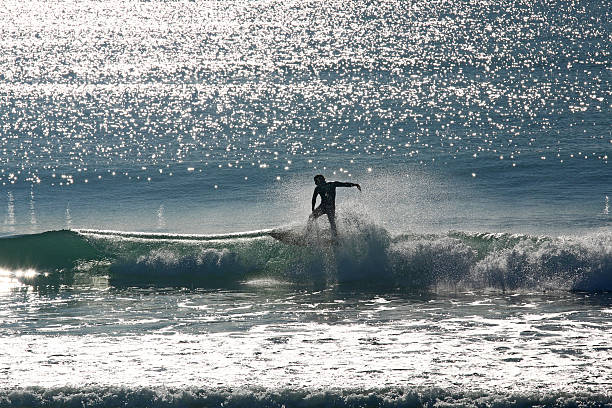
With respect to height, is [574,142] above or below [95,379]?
above

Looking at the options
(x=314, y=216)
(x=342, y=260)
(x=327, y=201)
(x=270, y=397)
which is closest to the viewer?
(x=270, y=397)

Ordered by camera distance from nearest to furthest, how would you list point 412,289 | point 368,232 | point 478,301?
point 478,301, point 412,289, point 368,232

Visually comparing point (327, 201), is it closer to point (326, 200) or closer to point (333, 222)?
point (326, 200)

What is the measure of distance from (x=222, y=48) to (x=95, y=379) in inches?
3551

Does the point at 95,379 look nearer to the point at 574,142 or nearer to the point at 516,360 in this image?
the point at 516,360

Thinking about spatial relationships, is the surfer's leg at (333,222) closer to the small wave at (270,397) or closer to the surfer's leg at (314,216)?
the surfer's leg at (314,216)

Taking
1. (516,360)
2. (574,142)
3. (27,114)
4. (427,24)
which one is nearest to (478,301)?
(516,360)

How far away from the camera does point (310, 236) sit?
919 inches

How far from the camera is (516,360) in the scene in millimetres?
14266

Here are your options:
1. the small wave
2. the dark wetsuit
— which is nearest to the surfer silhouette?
the dark wetsuit

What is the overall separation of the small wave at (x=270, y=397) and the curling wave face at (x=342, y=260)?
8.23 metres

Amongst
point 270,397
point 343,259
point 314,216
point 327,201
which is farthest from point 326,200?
point 270,397

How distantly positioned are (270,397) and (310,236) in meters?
10.6

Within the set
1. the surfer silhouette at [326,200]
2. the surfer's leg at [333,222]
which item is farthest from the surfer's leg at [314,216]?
the surfer's leg at [333,222]
